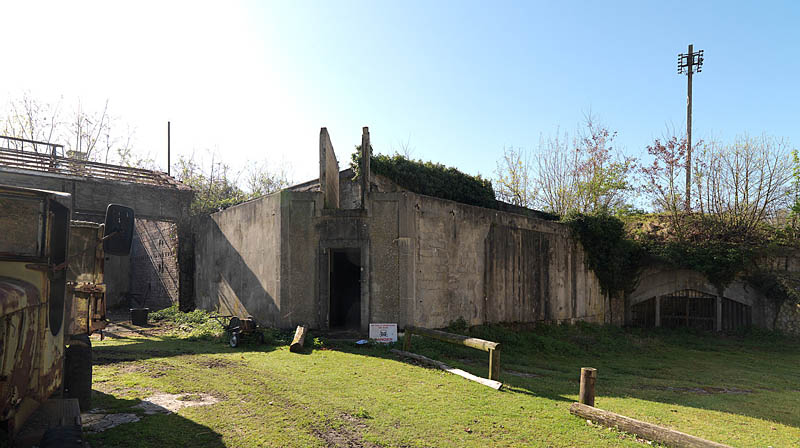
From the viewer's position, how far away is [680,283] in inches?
765

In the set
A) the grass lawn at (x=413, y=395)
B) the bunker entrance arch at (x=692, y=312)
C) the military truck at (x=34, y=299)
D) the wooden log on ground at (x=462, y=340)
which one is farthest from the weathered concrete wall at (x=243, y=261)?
the bunker entrance arch at (x=692, y=312)

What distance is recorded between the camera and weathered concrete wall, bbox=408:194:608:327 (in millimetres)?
13102

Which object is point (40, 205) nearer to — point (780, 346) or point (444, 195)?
point (444, 195)

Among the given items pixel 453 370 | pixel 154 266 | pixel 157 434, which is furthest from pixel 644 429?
pixel 154 266

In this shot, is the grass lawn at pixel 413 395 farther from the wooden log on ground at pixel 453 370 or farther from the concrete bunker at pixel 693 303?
the concrete bunker at pixel 693 303

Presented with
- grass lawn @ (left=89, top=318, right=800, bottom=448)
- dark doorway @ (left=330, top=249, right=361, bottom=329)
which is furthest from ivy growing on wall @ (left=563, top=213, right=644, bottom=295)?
dark doorway @ (left=330, top=249, right=361, bottom=329)

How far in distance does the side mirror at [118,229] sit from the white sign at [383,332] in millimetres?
7137

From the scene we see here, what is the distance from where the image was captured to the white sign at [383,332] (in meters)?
12.0

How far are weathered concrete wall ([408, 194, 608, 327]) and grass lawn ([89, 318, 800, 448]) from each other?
120cm

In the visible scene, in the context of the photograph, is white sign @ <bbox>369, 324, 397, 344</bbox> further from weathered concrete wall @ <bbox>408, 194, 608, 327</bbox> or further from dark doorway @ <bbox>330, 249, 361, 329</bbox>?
dark doorway @ <bbox>330, 249, 361, 329</bbox>

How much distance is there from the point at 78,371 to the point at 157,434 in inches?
57.0

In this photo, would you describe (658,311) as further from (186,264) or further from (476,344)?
(186,264)

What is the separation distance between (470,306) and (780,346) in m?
11.7

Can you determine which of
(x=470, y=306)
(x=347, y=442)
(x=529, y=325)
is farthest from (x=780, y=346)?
(x=347, y=442)
